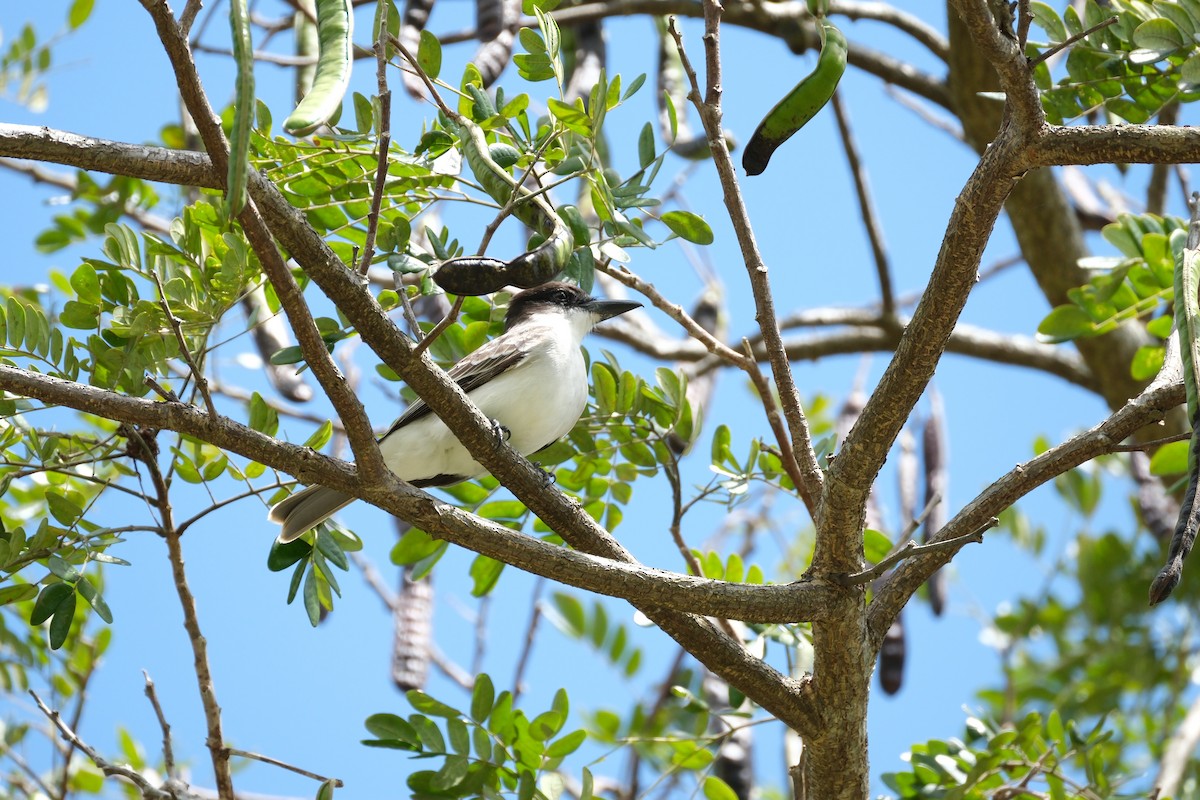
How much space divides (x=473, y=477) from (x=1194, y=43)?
2605mm

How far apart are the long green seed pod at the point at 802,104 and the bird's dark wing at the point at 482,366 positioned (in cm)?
188

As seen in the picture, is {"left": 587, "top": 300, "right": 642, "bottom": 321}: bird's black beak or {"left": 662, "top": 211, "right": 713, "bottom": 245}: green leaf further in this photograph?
{"left": 587, "top": 300, "right": 642, "bottom": 321}: bird's black beak

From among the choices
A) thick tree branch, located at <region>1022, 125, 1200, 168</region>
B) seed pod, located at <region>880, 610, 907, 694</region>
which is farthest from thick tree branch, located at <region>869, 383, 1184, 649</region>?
seed pod, located at <region>880, 610, 907, 694</region>

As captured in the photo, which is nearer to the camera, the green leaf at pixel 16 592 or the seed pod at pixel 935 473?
the green leaf at pixel 16 592

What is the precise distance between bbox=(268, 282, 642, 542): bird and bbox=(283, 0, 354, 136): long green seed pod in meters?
1.81

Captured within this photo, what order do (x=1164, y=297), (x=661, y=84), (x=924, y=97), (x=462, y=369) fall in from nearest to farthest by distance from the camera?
A: (x=1164, y=297), (x=462, y=369), (x=661, y=84), (x=924, y=97)

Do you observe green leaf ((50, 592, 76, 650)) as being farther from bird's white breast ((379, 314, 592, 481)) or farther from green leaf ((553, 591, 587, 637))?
green leaf ((553, 591, 587, 637))

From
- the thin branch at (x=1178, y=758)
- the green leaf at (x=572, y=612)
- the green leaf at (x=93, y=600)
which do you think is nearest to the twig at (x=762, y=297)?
the green leaf at (x=93, y=600)

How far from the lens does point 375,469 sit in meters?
2.75

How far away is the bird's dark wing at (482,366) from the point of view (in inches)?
170

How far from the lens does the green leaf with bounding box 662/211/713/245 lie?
10.8ft

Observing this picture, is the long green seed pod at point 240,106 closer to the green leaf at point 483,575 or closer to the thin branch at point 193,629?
the thin branch at point 193,629

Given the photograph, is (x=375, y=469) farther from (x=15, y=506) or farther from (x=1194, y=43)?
(x=15, y=506)

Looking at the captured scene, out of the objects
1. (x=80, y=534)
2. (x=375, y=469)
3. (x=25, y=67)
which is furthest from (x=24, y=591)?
(x=25, y=67)
